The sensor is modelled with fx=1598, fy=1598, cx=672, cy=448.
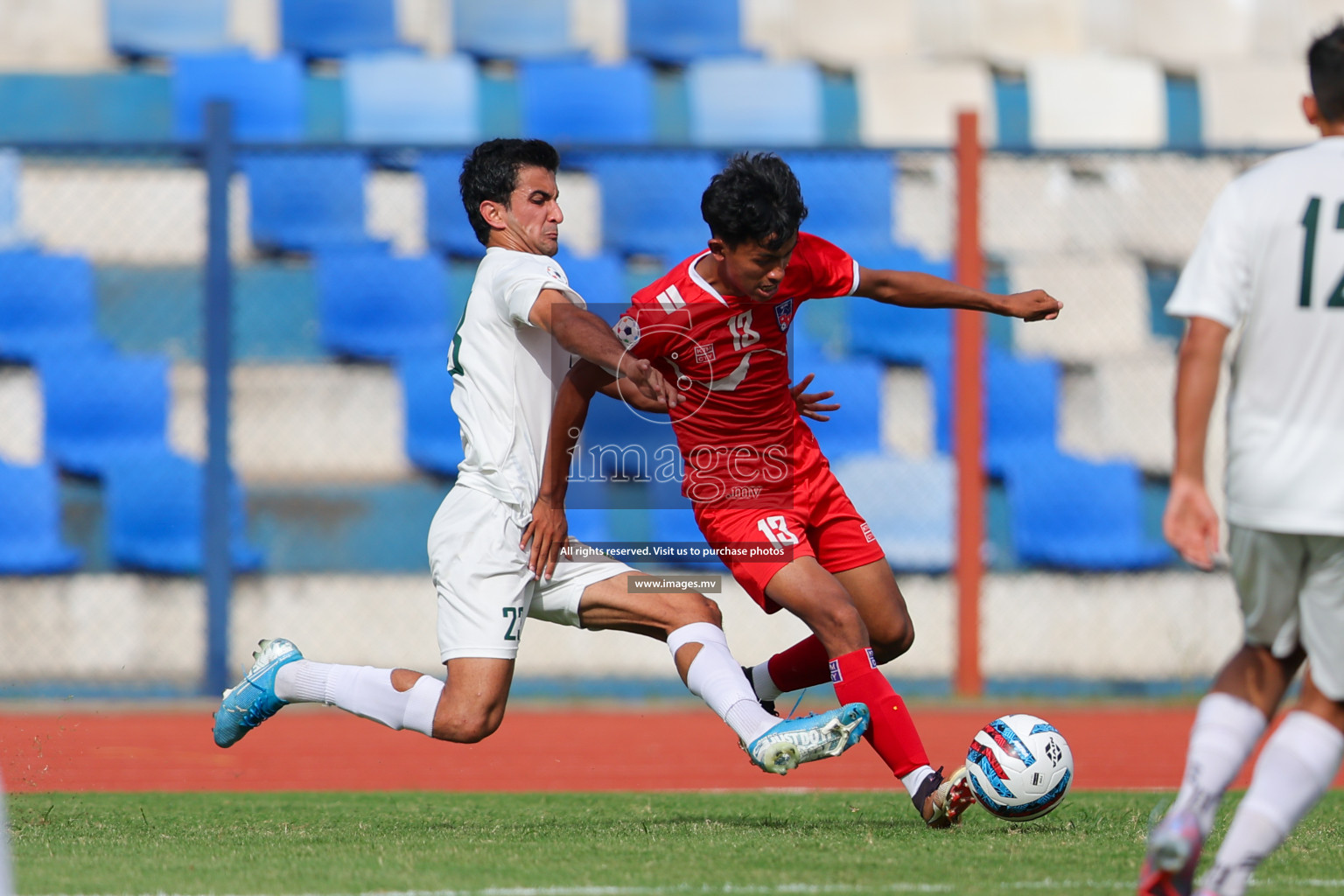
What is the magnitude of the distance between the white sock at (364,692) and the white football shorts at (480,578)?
0.15 meters

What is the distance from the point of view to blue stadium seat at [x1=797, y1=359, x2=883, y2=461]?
10312 mm

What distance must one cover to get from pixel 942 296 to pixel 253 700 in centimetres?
247

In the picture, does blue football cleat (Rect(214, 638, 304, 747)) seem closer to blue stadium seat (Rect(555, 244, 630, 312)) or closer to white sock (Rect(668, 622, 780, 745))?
white sock (Rect(668, 622, 780, 745))

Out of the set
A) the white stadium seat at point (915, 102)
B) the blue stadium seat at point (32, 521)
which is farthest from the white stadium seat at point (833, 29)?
the blue stadium seat at point (32, 521)

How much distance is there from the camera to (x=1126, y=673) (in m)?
9.78

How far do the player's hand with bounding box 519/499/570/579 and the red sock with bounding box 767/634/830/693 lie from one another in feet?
2.98

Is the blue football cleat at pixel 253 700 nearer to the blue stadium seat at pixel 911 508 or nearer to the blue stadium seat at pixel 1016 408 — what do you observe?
the blue stadium seat at pixel 911 508

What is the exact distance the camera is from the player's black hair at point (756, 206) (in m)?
4.55

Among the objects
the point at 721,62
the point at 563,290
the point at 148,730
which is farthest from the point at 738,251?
the point at 721,62

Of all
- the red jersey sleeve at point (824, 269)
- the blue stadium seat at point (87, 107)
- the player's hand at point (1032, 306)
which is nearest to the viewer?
the player's hand at point (1032, 306)

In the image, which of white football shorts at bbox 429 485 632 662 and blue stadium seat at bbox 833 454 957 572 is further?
blue stadium seat at bbox 833 454 957 572

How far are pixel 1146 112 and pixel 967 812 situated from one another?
9056 millimetres

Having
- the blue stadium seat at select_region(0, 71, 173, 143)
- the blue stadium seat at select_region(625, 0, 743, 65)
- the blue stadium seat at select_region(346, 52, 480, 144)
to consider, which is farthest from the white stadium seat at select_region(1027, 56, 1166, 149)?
the blue stadium seat at select_region(0, 71, 173, 143)

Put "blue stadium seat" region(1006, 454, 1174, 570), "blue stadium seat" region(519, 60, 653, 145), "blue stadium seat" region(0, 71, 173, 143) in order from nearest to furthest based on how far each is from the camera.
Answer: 1. "blue stadium seat" region(1006, 454, 1174, 570)
2. "blue stadium seat" region(0, 71, 173, 143)
3. "blue stadium seat" region(519, 60, 653, 145)
